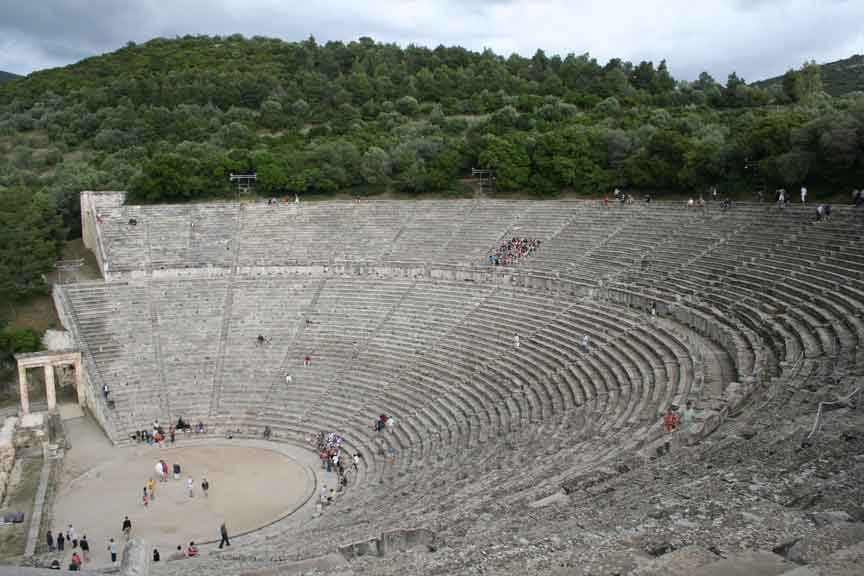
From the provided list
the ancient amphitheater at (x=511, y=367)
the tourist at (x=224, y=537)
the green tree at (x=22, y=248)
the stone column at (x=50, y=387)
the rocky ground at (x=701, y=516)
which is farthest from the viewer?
the green tree at (x=22, y=248)

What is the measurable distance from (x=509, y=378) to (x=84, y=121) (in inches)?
1933

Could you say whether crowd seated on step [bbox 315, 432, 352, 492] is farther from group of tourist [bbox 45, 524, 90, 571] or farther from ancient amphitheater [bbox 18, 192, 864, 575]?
group of tourist [bbox 45, 524, 90, 571]

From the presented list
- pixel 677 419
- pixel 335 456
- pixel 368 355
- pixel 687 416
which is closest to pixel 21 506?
pixel 335 456

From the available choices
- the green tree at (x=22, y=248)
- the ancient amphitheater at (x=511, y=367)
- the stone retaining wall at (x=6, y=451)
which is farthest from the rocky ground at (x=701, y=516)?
the green tree at (x=22, y=248)

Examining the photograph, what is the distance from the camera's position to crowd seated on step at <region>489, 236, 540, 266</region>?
31500 mm

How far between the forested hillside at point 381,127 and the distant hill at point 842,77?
415 inches

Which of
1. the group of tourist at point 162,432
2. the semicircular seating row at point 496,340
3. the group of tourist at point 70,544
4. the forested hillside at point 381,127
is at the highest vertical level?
the forested hillside at point 381,127

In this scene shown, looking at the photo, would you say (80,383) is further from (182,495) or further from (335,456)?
(335,456)

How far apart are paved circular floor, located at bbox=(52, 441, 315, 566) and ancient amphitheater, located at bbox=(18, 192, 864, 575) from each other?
4.56 feet

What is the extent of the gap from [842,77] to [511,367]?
63603 millimetres

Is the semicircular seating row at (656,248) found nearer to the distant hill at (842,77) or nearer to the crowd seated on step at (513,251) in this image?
the crowd seated on step at (513,251)

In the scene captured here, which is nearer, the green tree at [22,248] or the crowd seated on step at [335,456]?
the crowd seated on step at [335,456]

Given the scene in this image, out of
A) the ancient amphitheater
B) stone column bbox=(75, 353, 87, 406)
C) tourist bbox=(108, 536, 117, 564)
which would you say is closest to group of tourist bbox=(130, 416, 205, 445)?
the ancient amphitheater

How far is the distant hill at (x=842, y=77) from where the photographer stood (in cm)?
6209
